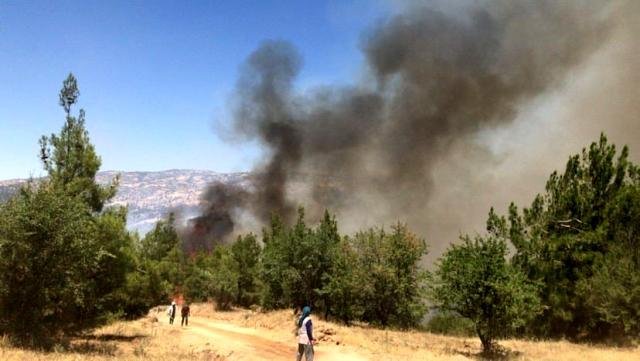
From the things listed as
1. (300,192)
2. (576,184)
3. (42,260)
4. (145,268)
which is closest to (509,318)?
(576,184)

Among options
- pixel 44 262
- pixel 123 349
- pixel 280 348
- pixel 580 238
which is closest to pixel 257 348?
pixel 280 348

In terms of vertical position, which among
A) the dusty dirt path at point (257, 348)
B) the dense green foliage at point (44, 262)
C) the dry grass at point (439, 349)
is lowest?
the dusty dirt path at point (257, 348)

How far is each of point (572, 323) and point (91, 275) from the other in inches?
1338

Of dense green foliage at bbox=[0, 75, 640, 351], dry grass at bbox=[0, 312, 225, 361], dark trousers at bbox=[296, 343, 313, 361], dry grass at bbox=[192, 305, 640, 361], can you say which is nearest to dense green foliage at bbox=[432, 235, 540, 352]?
dense green foliage at bbox=[0, 75, 640, 351]

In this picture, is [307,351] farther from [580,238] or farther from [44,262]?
[580,238]

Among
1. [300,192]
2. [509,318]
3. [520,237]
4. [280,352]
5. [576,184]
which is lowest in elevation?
[280,352]

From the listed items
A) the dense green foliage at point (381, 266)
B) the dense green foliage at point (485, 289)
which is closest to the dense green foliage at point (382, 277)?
the dense green foliage at point (381, 266)

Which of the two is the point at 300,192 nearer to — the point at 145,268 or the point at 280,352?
the point at 145,268

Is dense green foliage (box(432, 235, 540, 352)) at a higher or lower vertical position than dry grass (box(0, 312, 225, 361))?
higher

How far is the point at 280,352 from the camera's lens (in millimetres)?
24422

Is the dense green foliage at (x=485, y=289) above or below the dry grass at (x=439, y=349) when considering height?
above

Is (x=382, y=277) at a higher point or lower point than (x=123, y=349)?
higher

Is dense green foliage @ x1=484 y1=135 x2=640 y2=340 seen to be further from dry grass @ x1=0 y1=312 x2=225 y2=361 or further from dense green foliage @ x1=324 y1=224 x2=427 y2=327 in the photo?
dry grass @ x1=0 y1=312 x2=225 y2=361

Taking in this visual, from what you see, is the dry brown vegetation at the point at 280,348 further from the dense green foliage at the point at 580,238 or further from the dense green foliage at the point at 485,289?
the dense green foliage at the point at 580,238
